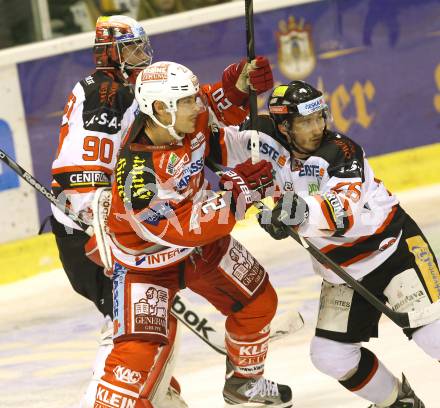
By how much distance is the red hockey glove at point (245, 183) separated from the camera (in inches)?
160

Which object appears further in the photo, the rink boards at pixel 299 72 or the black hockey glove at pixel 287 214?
the rink boards at pixel 299 72

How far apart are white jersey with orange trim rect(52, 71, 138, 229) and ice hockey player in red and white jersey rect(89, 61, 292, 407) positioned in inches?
14.4

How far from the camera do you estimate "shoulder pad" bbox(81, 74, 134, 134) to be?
466cm

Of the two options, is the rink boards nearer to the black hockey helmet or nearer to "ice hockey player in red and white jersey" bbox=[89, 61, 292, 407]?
"ice hockey player in red and white jersey" bbox=[89, 61, 292, 407]

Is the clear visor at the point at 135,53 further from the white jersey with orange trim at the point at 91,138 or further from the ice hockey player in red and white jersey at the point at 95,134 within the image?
the white jersey with orange trim at the point at 91,138

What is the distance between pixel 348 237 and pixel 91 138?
1130 millimetres

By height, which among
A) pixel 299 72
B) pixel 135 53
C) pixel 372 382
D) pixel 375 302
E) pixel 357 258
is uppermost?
pixel 135 53

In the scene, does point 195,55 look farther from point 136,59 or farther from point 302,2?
point 136,59

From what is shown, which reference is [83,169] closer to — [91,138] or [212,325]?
[91,138]

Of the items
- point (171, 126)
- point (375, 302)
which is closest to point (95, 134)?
→ point (171, 126)

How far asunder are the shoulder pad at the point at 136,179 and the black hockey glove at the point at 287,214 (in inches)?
16.8

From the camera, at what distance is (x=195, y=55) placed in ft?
23.5

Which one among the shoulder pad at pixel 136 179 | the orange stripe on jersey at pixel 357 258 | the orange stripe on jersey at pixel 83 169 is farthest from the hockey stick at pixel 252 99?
the orange stripe on jersey at pixel 83 169

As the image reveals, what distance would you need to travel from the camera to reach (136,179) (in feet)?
13.3
